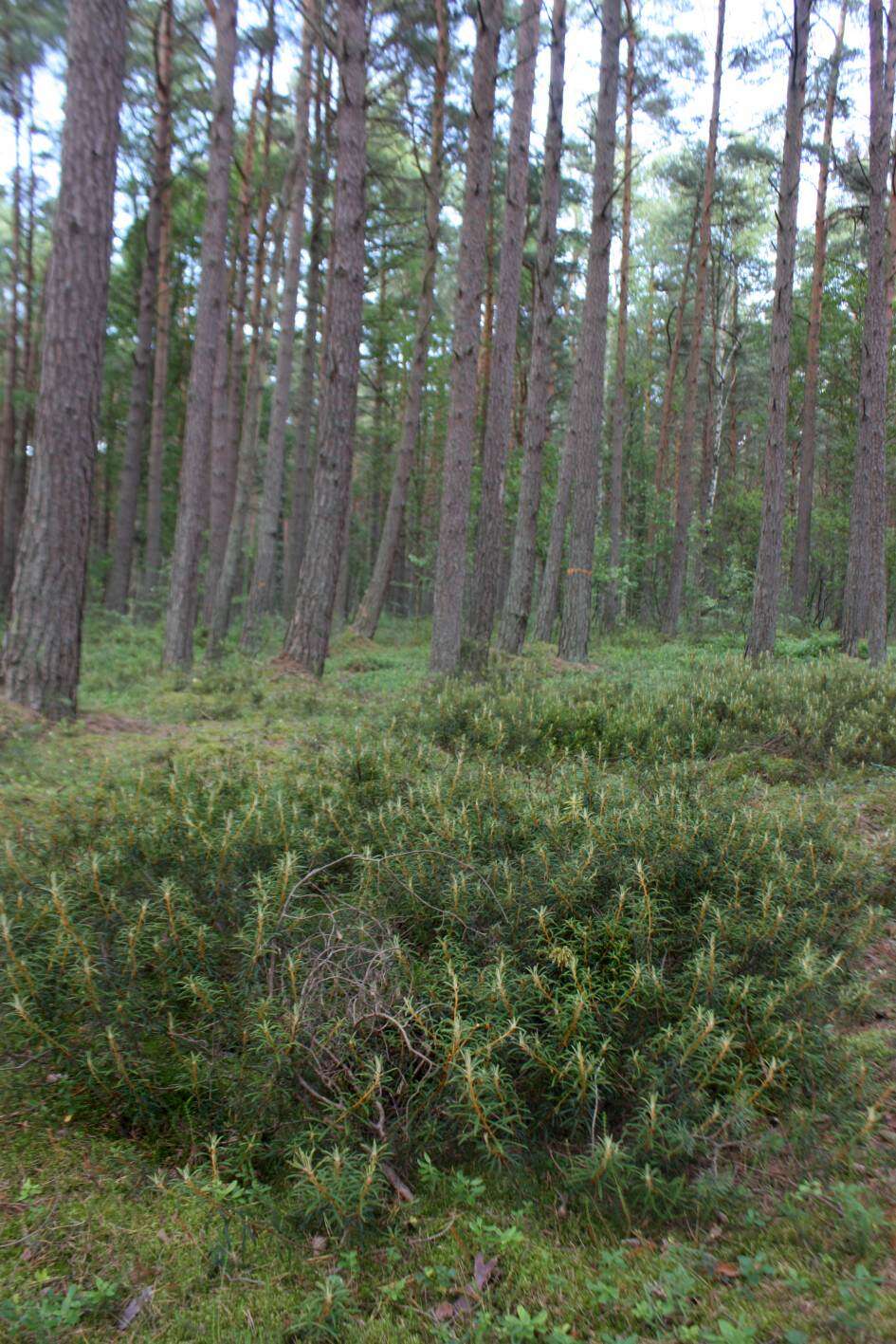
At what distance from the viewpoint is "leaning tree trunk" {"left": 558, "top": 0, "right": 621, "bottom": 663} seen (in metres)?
14.3

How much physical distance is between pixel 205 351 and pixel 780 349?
9.47 metres

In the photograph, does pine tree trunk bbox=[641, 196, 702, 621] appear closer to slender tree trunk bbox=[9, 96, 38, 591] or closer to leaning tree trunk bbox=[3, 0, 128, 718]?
slender tree trunk bbox=[9, 96, 38, 591]

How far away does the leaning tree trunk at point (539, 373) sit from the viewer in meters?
14.6

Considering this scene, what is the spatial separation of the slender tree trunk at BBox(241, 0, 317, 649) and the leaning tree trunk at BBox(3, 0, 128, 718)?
837cm

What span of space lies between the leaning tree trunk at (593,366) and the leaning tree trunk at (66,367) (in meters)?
8.67

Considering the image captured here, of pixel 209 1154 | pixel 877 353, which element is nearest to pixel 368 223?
pixel 877 353

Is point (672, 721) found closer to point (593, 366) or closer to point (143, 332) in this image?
point (593, 366)

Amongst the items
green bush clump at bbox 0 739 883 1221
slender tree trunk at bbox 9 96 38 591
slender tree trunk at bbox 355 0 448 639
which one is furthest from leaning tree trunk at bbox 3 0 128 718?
slender tree trunk at bbox 9 96 38 591

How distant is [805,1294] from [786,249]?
14817mm

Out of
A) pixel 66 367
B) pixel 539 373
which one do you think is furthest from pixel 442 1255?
pixel 539 373

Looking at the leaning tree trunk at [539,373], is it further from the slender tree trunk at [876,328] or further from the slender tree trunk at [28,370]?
the slender tree trunk at [28,370]

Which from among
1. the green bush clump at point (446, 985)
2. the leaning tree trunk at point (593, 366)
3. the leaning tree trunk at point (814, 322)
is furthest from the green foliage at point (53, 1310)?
the leaning tree trunk at point (814, 322)

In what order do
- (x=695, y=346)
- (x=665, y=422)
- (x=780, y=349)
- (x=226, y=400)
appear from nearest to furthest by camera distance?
(x=780, y=349), (x=226, y=400), (x=695, y=346), (x=665, y=422)

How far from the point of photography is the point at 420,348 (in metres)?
17.8
